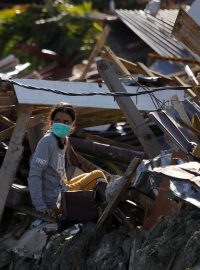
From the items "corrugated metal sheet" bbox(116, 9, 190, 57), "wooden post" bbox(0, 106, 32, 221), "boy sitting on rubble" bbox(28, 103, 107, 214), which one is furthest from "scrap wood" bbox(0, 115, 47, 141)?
"corrugated metal sheet" bbox(116, 9, 190, 57)

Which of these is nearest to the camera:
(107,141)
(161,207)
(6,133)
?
(161,207)

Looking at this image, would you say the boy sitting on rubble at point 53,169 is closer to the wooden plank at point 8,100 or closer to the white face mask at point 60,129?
the white face mask at point 60,129

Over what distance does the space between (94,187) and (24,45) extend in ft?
41.2

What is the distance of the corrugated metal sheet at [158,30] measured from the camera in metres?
11.9

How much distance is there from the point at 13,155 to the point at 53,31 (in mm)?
13389

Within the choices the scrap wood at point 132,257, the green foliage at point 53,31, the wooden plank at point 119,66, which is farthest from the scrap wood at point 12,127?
the green foliage at point 53,31

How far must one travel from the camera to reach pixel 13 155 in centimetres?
743

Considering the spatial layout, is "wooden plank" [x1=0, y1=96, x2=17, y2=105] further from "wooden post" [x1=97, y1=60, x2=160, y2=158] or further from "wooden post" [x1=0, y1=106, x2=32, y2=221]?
"wooden post" [x1=97, y1=60, x2=160, y2=158]

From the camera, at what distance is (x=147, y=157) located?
7527mm

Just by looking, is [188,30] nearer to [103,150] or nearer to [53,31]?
[103,150]

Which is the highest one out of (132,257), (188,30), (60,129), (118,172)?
(188,30)

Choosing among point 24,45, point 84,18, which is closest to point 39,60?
point 24,45

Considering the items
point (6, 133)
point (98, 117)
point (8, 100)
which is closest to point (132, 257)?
point (6, 133)

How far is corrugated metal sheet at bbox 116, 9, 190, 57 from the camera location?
11.9 m
